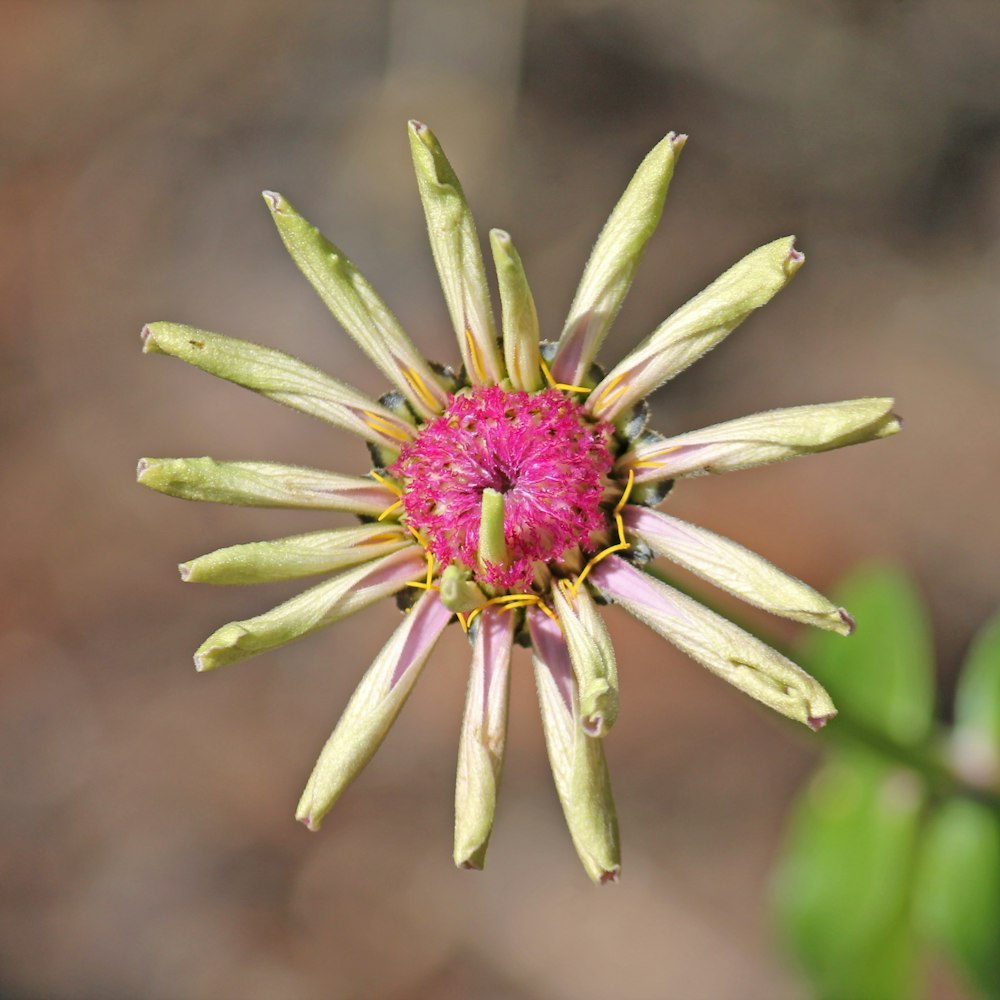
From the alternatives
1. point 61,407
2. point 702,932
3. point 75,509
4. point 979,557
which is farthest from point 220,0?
point 702,932

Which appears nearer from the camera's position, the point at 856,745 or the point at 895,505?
the point at 856,745

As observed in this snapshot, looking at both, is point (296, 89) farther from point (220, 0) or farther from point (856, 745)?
point (856, 745)

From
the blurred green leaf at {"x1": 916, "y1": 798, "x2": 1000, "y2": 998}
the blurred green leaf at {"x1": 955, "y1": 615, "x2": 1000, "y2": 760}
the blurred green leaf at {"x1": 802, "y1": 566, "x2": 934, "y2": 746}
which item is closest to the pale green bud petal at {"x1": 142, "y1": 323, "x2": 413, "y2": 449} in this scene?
the blurred green leaf at {"x1": 802, "y1": 566, "x2": 934, "y2": 746}

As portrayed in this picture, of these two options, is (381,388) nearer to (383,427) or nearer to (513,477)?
(383,427)

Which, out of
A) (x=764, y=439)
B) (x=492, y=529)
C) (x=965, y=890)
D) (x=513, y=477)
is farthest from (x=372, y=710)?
(x=965, y=890)

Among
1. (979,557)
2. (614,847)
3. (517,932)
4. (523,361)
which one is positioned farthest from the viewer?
(517,932)

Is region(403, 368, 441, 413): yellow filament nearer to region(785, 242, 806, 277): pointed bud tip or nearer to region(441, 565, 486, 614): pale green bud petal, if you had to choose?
region(441, 565, 486, 614): pale green bud petal

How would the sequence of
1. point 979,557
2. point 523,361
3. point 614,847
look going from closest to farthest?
1. point 614,847
2. point 523,361
3. point 979,557
